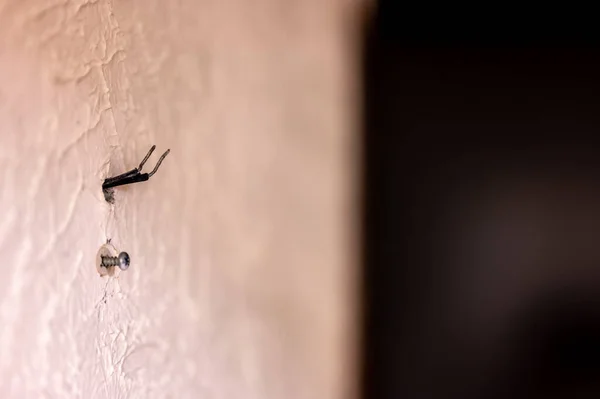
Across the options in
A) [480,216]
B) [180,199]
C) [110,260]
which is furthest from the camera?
[480,216]

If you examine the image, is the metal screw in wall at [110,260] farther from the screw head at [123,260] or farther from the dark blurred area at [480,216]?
the dark blurred area at [480,216]

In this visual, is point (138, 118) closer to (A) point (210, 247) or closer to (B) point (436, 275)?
(A) point (210, 247)

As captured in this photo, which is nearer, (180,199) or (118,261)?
(118,261)

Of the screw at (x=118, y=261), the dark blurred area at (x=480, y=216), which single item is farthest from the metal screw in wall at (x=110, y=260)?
the dark blurred area at (x=480, y=216)

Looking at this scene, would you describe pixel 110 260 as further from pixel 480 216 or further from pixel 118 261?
pixel 480 216

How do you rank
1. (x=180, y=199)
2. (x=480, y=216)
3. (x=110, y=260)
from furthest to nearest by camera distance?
(x=480, y=216)
(x=180, y=199)
(x=110, y=260)

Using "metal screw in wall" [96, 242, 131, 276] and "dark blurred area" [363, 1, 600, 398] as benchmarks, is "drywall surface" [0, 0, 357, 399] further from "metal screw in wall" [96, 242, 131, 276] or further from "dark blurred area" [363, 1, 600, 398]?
"dark blurred area" [363, 1, 600, 398]

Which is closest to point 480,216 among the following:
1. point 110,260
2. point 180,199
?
point 180,199
